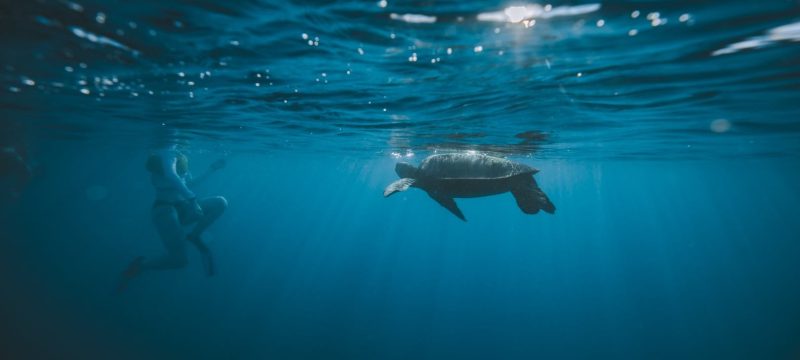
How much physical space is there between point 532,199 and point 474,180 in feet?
5.21

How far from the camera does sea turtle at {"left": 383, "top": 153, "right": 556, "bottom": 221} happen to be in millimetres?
8945

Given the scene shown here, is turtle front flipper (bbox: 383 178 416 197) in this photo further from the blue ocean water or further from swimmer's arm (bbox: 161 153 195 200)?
swimmer's arm (bbox: 161 153 195 200)

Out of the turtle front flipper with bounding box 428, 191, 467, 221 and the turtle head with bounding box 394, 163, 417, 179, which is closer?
the turtle front flipper with bounding box 428, 191, 467, 221

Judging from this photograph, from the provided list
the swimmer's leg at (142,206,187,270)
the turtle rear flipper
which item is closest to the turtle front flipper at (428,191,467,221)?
the turtle rear flipper

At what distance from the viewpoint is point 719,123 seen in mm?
13664

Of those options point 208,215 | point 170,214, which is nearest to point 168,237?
point 170,214

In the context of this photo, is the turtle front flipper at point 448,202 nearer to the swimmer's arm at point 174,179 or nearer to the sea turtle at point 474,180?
the sea turtle at point 474,180

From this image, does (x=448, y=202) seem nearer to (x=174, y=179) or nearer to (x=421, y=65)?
(x=421, y=65)

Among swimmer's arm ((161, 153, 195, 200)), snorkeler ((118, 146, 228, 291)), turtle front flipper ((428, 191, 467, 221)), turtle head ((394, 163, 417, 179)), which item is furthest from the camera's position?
snorkeler ((118, 146, 228, 291))

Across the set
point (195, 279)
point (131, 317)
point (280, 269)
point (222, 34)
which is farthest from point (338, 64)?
point (280, 269)

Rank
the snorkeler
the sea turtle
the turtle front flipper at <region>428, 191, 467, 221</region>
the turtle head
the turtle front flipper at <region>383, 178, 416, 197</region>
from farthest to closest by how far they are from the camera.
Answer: the snorkeler < the turtle head < the turtle front flipper at <region>428, 191, 467, 221</region> < the sea turtle < the turtle front flipper at <region>383, 178, 416, 197</region>

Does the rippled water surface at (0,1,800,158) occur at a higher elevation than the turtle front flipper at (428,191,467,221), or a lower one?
higher

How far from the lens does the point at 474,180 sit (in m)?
8.95

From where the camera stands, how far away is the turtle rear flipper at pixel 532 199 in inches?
352
